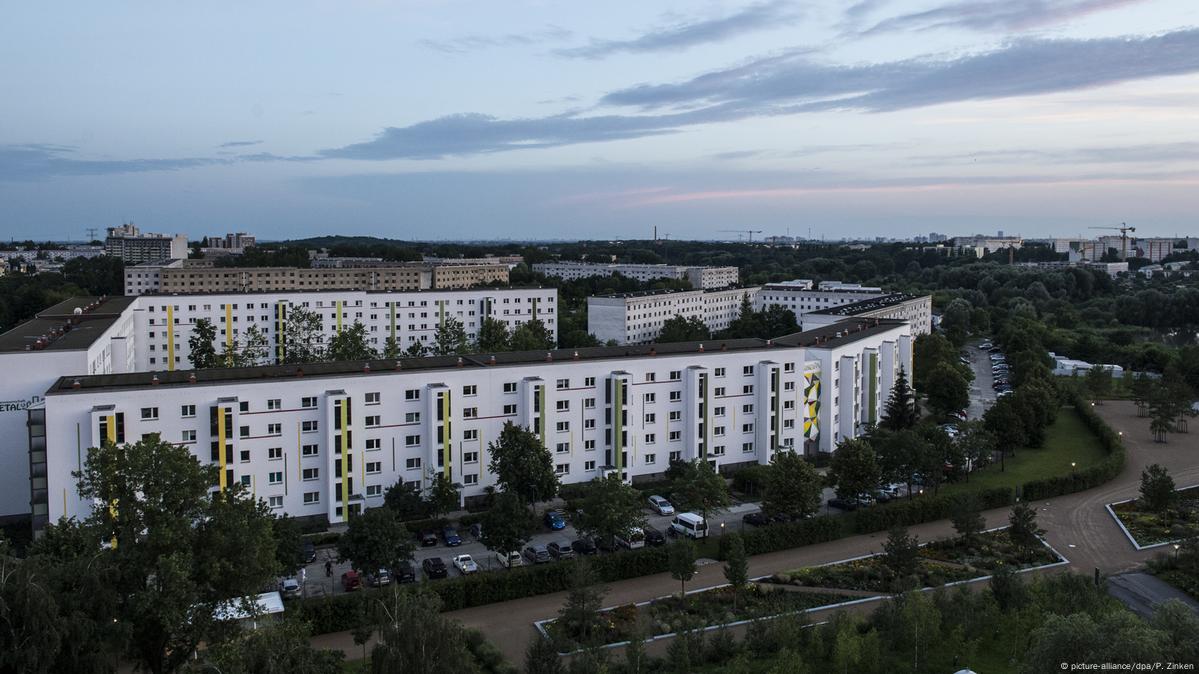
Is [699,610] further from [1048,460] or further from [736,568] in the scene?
[1048,460]

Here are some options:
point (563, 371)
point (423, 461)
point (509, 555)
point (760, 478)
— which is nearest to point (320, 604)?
point (509, 555)

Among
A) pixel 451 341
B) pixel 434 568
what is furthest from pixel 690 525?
pixel 451 341

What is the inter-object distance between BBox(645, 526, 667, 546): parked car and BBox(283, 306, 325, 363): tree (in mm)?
28027

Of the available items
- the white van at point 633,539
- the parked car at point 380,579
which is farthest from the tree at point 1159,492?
the parked car at point 380,579

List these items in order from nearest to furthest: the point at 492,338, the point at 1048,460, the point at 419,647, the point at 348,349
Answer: the point at 419,647, the point at 1048,460, the point at 348,349, the point at 492,338

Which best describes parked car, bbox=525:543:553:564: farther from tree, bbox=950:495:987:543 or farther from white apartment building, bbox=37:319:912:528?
tree, bbox=950:495:987:543

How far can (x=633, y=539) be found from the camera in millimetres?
22609

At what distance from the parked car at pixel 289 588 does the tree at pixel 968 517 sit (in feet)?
54.8

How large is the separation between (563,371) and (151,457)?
1452cm

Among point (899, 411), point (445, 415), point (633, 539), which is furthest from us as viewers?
point (899, 411)

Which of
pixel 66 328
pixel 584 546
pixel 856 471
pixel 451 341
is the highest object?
pixel 66 328

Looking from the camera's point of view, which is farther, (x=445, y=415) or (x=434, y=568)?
(x=445, y=415)

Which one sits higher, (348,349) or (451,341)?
(348,349)

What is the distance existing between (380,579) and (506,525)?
309 cm
